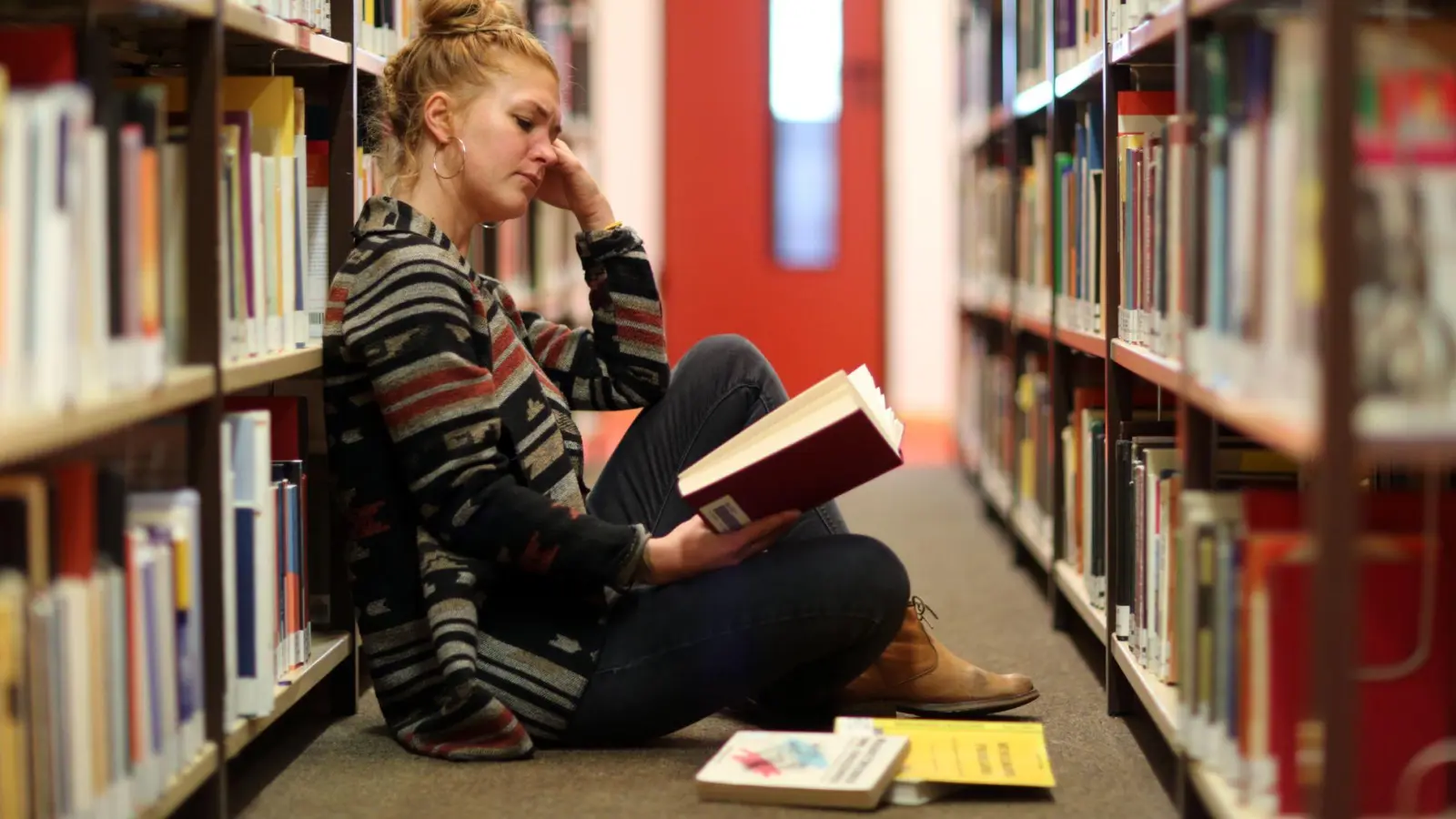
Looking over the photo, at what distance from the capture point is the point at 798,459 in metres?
1.62

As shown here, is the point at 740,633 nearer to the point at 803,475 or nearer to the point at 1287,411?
the point at 803,475

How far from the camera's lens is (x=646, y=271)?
2.13 metres

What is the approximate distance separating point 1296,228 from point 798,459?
2.00 feet

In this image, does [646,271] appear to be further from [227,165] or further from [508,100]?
[227,165]

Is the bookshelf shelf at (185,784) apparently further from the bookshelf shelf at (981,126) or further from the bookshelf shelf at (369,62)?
the bookshelf shelf at (981,126)

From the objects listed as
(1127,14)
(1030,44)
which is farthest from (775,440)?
(1030,44)

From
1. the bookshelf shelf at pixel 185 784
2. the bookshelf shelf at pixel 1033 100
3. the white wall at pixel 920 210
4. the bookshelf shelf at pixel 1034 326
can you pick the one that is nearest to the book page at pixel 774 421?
the bookshelf shelf at pixel 185 784

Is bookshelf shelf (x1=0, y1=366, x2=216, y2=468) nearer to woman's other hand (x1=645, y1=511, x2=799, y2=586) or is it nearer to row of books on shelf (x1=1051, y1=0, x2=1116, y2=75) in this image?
woman's other hand (x1=645, y1=511, x2=799, y2=586)

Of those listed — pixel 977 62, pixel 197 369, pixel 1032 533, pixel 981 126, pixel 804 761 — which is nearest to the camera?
pixel 197 369

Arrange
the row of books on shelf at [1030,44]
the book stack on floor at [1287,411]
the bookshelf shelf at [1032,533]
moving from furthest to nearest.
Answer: the row of books on shelf at [1030,44] → the bookshelf shelf at [1032,533] → the book stack on floor at [1287,411]

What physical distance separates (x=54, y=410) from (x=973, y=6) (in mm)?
3580

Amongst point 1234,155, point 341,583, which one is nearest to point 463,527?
point 341,583

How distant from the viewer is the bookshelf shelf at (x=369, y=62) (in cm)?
205

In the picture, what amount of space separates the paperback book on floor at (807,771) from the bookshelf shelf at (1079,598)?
55 centimetres
